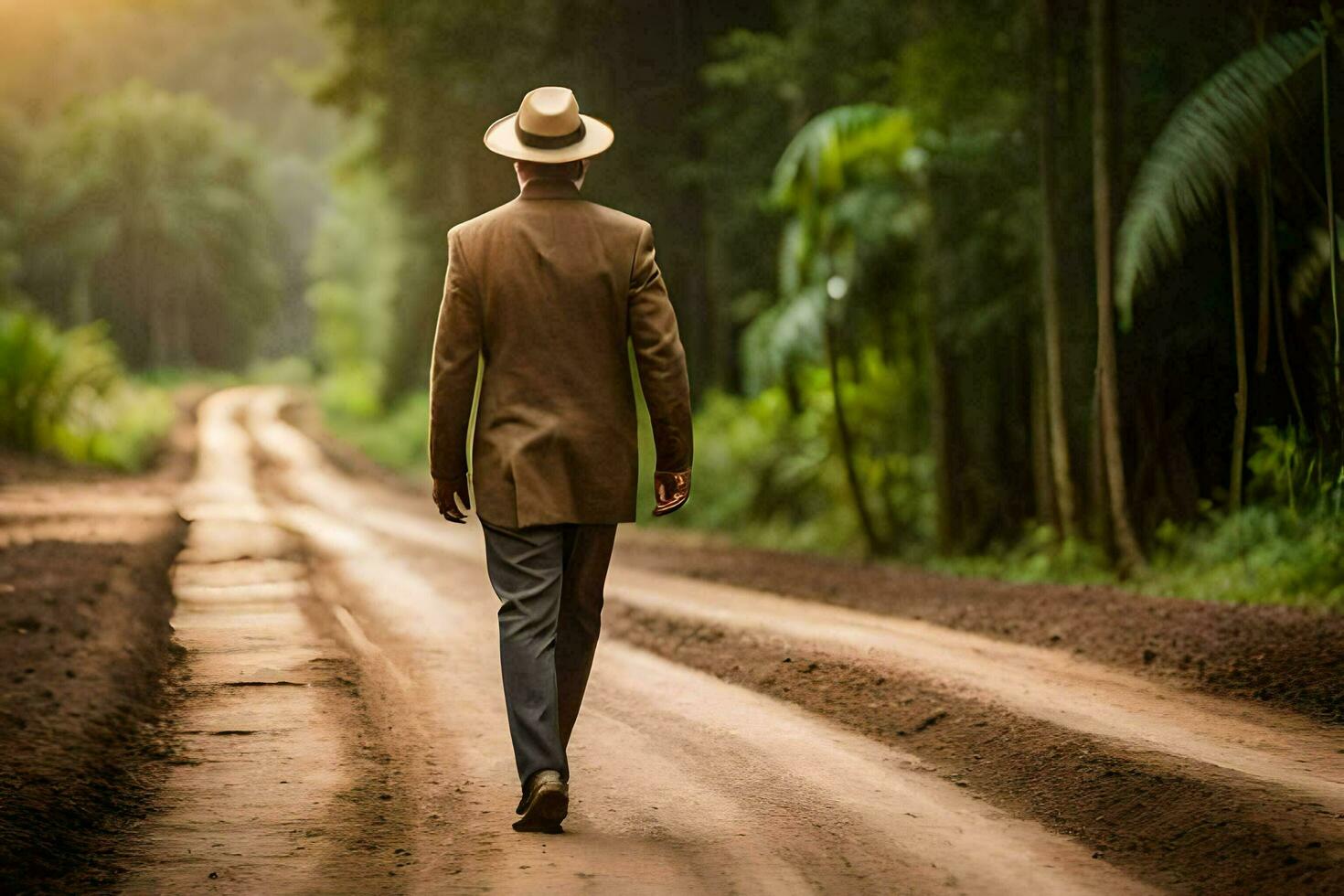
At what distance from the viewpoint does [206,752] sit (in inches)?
227

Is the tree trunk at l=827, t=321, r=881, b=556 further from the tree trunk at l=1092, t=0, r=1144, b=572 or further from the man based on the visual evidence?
the man

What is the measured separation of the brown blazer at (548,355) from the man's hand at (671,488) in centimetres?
16

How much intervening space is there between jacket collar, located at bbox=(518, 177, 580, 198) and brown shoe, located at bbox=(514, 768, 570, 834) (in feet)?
6.67

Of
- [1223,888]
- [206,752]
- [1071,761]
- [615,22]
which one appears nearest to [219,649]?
[206,752]

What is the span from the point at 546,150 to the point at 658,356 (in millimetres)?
838

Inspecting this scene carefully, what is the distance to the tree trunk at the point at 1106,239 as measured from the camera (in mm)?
11742

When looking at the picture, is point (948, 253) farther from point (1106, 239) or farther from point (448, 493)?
point (448, 493)

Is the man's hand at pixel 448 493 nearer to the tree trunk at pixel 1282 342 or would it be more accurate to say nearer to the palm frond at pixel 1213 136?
the palm frond at pixel 1213 136

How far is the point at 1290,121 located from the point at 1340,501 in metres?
3.10

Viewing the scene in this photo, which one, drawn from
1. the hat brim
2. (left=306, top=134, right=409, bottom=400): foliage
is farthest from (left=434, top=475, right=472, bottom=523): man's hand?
(left=306, top=134, right=409, bottom=400): foliage

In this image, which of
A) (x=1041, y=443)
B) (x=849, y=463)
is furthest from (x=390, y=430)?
(x=1041, y=443)

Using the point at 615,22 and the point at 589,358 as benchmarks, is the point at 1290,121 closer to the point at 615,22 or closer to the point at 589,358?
the point at 589,358

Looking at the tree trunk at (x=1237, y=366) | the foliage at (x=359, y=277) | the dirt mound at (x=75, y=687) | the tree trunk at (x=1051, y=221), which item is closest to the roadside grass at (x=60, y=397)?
the foliage at (x=359, y=277)

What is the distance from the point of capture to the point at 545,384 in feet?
15.7
